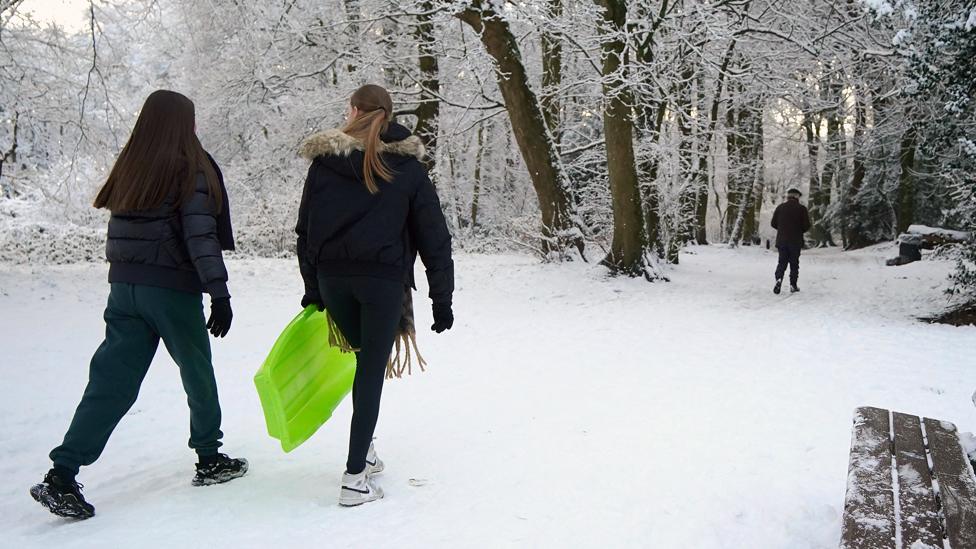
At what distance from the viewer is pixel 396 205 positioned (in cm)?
315

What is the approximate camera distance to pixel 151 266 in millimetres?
3199

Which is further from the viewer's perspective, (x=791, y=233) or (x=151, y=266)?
(x=791, y=233)

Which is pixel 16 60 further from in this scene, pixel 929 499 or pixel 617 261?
pixel 929 499

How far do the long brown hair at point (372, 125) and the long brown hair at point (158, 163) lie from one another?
756 mm

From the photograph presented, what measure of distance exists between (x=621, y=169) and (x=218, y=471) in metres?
9.69

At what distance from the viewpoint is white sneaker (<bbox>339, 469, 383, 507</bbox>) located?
316cm

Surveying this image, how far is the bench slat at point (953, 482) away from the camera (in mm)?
2066

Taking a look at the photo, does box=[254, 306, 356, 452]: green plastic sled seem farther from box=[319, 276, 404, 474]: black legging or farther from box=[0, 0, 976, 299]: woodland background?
box=[0, 0, 976, 299]: woodland background

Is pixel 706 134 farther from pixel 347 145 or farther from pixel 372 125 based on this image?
pixel 347 145

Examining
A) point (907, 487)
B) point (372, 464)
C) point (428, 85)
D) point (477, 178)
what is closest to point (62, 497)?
point (372, 464)

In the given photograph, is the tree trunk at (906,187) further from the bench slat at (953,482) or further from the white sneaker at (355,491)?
the white sneaker at (355,491)

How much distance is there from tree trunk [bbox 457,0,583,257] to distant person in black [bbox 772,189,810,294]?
358cm

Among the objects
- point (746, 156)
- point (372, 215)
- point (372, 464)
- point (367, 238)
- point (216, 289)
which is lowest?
point (372, 464)

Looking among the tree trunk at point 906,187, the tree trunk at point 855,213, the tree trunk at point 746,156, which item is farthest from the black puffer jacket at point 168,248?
the tree trunk at point 855,213
